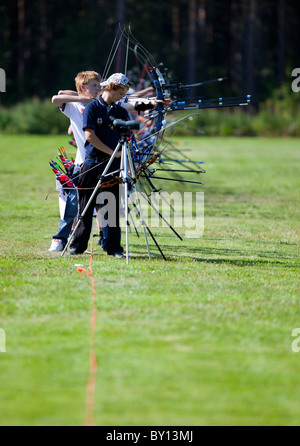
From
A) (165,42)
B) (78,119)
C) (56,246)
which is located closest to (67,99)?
(78,119)

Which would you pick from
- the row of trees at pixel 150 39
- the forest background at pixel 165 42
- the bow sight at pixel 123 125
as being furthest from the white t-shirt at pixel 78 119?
the row of trees at pixel 150 39

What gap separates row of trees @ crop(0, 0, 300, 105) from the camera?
44250 mm

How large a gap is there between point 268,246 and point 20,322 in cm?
405

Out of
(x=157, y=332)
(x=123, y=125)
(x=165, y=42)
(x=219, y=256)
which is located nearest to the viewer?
(x=157, y=332)

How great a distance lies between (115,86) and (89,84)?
1.70 feet

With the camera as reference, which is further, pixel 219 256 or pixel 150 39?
pixel 150 39

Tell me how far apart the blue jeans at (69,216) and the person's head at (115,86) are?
1.10 metres

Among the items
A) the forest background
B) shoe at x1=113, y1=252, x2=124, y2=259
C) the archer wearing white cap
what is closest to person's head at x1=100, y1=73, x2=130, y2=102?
the archer wearing white cap

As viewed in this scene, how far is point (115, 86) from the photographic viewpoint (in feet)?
21.5

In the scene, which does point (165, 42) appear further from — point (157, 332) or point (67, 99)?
point (157, 332)

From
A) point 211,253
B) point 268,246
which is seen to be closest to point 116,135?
point 211,253

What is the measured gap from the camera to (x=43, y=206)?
37.0ft

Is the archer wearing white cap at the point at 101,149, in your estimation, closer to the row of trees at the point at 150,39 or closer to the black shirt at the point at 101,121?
the black shirt at the point at 101,121
